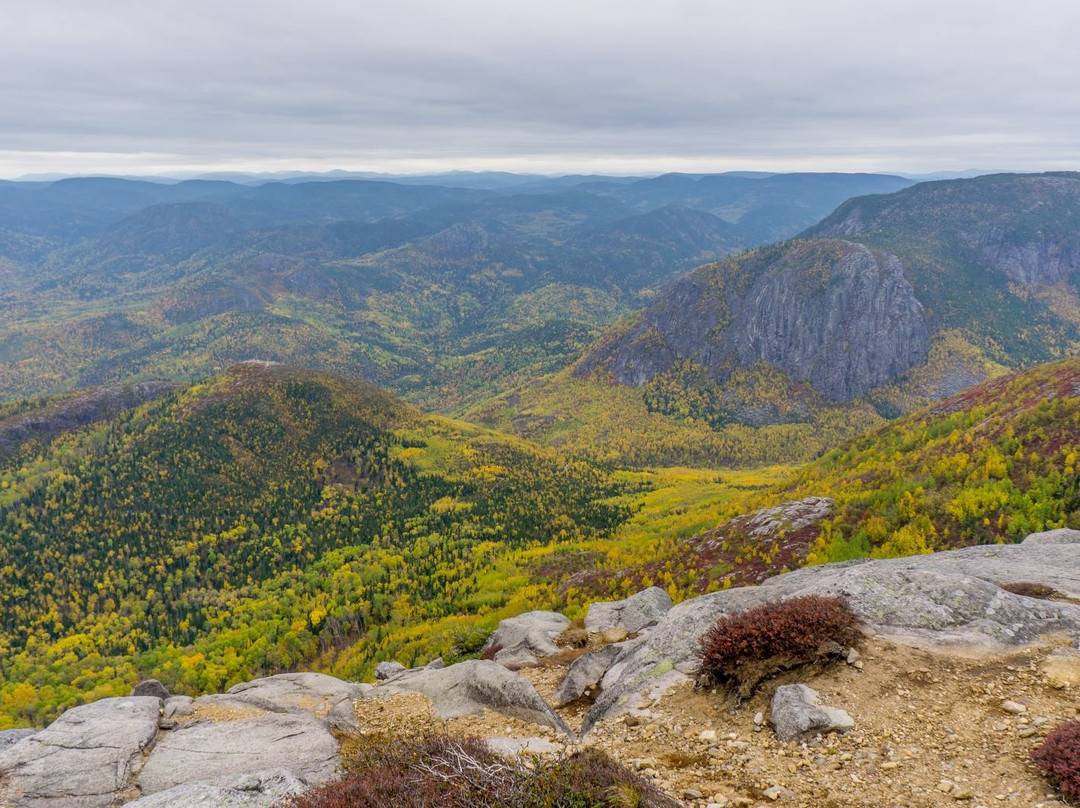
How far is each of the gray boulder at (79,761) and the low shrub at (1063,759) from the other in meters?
27.5

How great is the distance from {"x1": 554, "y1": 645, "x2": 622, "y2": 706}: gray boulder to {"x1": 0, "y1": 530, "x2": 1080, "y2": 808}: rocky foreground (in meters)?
0.13

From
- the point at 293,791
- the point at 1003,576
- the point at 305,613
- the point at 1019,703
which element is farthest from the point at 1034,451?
the point at 305,613

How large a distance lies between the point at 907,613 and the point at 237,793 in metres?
23.1

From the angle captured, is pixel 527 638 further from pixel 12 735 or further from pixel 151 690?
pixel 12 735

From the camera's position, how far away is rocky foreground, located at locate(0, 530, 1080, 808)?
47.2 ft

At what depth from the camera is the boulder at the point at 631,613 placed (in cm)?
3697

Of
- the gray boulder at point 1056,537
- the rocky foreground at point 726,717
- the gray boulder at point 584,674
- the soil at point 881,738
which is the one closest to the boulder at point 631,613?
the rocky foreground at point 726,717

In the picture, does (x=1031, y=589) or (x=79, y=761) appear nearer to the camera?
(x=79, y=761)

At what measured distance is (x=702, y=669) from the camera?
20.1 meters

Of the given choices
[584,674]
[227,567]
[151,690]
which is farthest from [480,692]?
[227,567]

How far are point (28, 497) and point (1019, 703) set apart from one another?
254 m

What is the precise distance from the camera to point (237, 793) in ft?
50.9

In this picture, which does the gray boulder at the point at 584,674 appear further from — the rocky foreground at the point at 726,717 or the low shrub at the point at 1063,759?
the low shrub at the point at 1063,759

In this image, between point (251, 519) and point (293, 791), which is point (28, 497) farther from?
point (293, 791)
